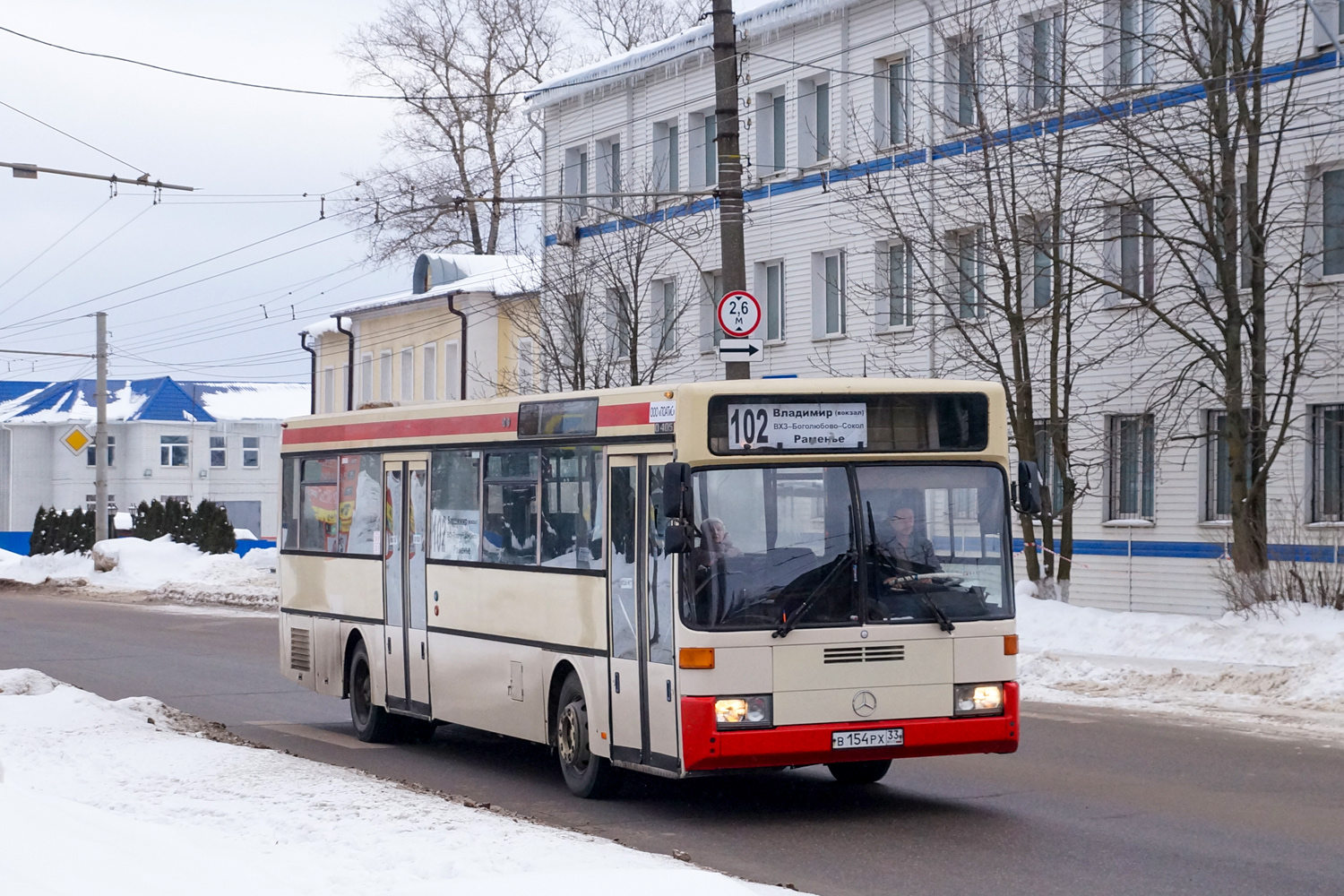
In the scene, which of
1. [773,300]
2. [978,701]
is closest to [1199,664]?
[978,701]

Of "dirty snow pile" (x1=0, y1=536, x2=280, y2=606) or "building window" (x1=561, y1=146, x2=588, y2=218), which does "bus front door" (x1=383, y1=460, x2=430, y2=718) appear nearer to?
"dirty snow pile" (x1=0, y1=536, x2=280, y2=606)

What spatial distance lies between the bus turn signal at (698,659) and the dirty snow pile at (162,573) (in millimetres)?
28066

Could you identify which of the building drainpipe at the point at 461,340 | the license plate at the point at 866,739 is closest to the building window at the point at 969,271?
the license plate at the point at 866,739

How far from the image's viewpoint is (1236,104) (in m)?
23.0

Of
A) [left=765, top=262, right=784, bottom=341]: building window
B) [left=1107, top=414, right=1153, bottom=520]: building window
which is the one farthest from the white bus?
[left=765, top=262, right=784, bottom=341]: building window

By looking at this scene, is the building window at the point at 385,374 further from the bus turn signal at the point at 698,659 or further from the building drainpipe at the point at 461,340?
the bus turn signal at the point at 698,659

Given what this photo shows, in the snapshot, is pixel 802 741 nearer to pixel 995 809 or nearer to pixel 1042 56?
pixel 995 809

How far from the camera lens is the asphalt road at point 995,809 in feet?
27.0

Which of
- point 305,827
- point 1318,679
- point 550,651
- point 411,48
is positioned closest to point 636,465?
point 550,651

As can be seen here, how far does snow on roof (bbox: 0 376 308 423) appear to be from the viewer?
3135 inches

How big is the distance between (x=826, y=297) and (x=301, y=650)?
20.0m

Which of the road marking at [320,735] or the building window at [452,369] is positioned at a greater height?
the building window at [452,369]

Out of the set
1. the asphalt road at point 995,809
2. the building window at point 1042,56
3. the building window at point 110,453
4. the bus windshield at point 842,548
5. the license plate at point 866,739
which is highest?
the building window at point 1042,56

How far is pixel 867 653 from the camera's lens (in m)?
9.67
